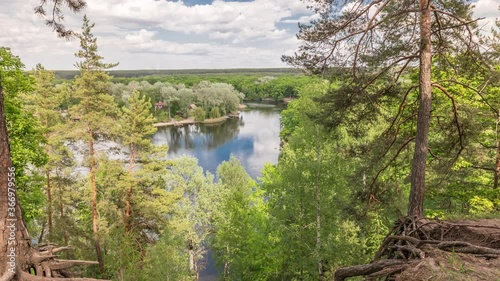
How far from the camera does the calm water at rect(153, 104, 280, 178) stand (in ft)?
118

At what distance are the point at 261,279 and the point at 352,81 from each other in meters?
10.00

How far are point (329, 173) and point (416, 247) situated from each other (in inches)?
251

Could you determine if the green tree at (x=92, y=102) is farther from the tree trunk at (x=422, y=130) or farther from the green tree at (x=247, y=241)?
the tree trunk at (x=422, y=130)

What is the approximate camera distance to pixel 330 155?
1027 cm

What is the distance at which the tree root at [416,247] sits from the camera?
3.29 meters

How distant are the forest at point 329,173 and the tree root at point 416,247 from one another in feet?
0.07

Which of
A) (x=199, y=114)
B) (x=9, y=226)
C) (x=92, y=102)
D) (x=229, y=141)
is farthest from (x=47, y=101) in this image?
(x=199, y=114)

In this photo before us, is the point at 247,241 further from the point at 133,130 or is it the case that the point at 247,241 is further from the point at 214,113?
the point at 214,113

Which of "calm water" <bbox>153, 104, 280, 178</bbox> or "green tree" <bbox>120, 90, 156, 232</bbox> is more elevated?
"green tree" <bbox>120, 90, 156, 232</bbox>

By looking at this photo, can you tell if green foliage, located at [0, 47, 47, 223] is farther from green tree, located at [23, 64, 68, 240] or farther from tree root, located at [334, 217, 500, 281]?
tree root, located at [334, 217, 500, 281]

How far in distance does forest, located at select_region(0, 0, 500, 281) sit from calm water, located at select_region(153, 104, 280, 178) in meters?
15.2

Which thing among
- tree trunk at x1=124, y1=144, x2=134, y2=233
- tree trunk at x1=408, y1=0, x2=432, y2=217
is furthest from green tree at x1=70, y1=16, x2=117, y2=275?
tree trunk at x1=408, y1=0, x2=432, y2=217

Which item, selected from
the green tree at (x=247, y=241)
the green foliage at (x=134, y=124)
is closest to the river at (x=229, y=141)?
the green tree at (x=247, y=241)

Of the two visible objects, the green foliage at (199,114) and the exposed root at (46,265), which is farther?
the green foliage at (199,114)
